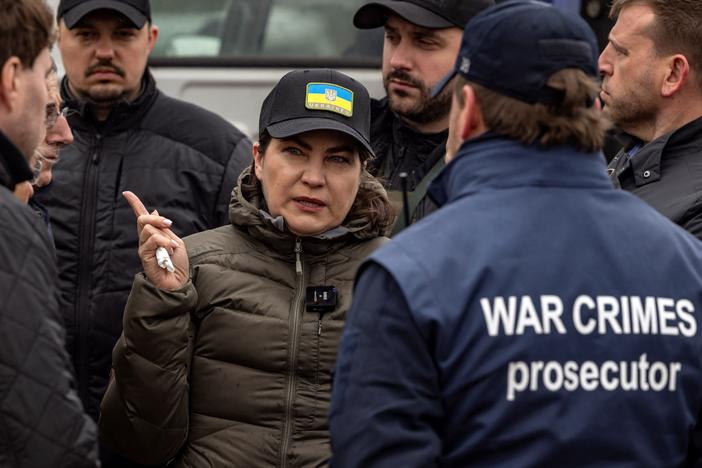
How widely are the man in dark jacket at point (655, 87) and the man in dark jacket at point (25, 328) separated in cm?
197

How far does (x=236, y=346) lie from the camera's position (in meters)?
3.26

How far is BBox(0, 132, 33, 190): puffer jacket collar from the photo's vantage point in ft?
8.37

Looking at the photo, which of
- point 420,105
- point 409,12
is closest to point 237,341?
point 420,105

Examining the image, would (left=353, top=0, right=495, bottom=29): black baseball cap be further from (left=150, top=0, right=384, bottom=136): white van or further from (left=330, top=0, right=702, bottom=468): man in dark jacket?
(left=150, top=0, right=384, bottom=136): white van

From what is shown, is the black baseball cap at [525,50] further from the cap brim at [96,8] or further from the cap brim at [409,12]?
the cap brim at [96,8]

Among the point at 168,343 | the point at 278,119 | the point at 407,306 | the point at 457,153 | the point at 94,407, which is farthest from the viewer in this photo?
the point at 94,407

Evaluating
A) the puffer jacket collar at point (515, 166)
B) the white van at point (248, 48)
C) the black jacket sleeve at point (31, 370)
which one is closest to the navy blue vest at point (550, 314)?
the puffer jacket collar at point (515, 166)

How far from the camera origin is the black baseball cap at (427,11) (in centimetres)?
433

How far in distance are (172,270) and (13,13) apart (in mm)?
860

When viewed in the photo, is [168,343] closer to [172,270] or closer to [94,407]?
[172,270]

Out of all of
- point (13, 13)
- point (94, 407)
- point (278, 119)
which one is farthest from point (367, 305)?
point (94, 407)

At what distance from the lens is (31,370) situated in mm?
2410

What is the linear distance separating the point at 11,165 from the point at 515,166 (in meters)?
0.97

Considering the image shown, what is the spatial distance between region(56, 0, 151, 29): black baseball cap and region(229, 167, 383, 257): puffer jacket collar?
131 centimetres
